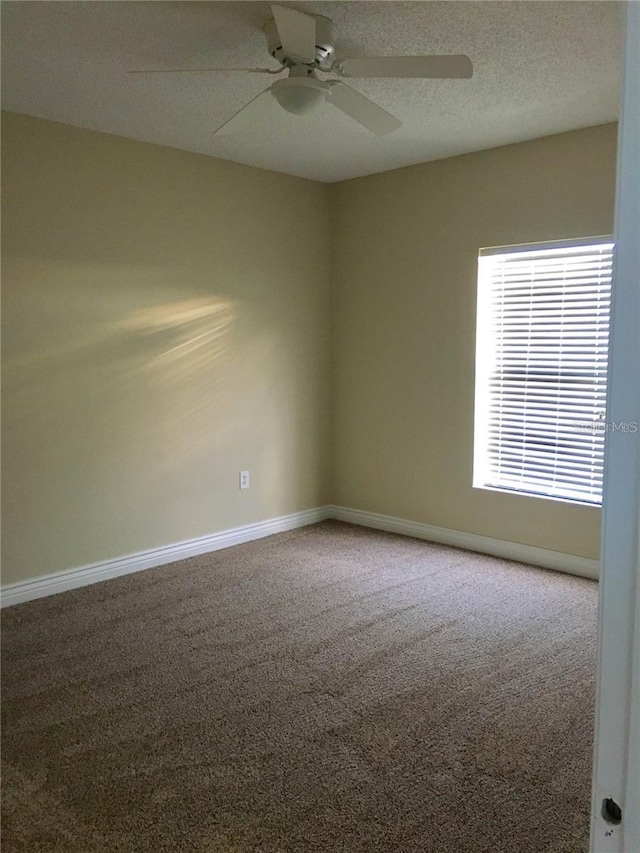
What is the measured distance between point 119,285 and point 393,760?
278cm

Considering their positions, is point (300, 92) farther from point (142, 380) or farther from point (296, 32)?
point (142, 380)

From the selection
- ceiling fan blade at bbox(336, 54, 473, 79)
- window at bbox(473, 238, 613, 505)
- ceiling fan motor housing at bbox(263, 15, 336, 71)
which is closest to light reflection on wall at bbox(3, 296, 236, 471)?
window at bbox(473, 238, 613, 505)

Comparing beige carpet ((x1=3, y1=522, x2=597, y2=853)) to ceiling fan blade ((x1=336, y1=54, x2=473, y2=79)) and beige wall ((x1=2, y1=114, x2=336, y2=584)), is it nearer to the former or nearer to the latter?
beige wall ((x1=2, y1=114, x2=336, y2=584))

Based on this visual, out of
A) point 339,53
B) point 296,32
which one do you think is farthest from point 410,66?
point 339,53

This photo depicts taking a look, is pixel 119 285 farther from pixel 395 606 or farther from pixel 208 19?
pixel 395 606

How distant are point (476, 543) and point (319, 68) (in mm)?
2897

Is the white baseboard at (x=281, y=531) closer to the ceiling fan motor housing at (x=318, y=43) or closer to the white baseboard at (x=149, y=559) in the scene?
the white baseboard at (x=149, y=559)

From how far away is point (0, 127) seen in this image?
127 inches

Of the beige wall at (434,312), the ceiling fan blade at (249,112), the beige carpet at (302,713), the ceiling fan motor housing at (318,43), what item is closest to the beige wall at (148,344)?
the beige wall at (434,312)

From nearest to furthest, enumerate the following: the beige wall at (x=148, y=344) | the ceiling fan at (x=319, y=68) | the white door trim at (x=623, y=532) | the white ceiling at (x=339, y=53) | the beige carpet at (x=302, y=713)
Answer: the white door trim at (x=623, y=532), the beige carpet at (x=302, y=713), the ceiling fan at (x=319, y=68), the white ceiling at (x=339, y=53), the beige wall at (x=148, y=344)

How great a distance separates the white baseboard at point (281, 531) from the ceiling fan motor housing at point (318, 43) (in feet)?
8.13

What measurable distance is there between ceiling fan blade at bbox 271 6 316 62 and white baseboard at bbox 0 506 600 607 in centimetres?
249

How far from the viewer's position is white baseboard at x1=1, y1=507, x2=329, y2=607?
11.4 feet

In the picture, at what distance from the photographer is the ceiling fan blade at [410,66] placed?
2150 millimetres
